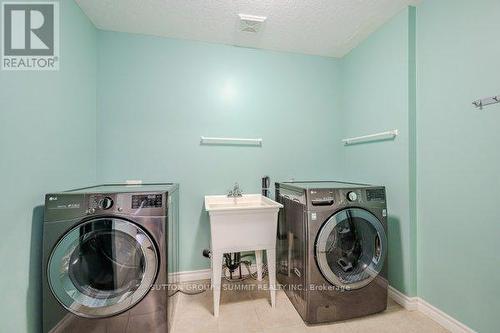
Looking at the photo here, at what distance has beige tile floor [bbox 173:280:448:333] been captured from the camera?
4.63ft

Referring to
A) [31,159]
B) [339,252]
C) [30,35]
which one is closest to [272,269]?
[339,252]

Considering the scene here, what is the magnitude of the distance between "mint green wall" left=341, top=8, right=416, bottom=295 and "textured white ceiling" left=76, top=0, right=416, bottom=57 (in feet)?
0.58

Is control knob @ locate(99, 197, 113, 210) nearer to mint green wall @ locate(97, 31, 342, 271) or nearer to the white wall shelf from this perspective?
mint green wall @ locate(97, 31, 342, 271)

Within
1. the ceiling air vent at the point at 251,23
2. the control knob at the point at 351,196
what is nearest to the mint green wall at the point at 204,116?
the ceiling air vent at the point at 251,23

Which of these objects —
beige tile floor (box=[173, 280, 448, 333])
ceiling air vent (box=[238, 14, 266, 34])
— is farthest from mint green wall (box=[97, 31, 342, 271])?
beige tile floor (box=[173, 280, 448, 333])

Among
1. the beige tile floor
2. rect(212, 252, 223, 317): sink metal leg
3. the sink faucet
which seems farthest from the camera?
the sink faucet

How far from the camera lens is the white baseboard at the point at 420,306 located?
1.34 metres

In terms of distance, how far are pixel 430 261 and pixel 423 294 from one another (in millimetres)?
264

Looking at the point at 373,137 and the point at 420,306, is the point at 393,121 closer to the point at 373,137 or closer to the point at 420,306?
the point at 373,137

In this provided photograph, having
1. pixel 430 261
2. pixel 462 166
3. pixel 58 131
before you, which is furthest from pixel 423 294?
pixel 58 131

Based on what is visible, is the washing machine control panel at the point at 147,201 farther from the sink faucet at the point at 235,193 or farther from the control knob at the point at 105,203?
the sink faucet at the point at 235,193

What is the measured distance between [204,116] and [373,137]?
155cm

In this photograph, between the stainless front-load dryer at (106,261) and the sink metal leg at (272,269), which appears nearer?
the stainless front-load dryer at (106,261)

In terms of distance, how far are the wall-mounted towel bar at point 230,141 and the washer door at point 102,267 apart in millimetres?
1029
